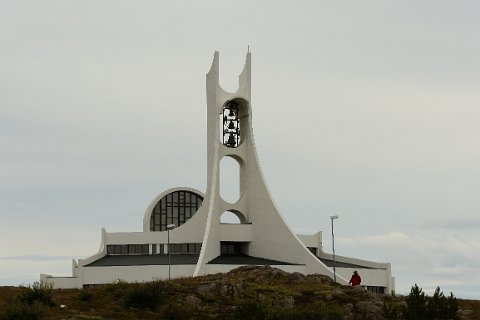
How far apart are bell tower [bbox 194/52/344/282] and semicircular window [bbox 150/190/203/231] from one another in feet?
18.9

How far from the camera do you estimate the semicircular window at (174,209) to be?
8125cm

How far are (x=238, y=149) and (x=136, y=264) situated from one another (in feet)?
42.3

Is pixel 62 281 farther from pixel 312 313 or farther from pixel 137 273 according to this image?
pixel 312 313

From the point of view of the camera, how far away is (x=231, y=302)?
51.9 metres

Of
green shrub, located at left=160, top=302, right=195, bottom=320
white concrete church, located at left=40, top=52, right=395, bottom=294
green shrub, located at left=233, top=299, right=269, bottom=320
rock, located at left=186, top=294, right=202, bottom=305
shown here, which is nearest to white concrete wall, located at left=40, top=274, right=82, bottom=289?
white concrete church, located at left=40, top=52, right=395, bottom=294

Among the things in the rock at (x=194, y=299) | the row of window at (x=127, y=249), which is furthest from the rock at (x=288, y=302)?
the row of window at (x=127, y=249)

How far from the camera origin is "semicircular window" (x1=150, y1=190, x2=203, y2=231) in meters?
81.2

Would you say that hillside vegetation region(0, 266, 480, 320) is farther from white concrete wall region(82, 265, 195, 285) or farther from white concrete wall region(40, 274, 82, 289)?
white concrete wall region(40, 274, 82, 289)

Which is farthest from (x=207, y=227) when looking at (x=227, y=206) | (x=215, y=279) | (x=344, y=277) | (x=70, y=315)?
(x=70, y=315)

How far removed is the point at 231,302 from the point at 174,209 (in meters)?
30.4

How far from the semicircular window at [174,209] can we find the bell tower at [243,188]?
5.76 meters

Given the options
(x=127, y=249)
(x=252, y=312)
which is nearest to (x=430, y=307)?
(x=252, y=312)

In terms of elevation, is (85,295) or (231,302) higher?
(85,295)

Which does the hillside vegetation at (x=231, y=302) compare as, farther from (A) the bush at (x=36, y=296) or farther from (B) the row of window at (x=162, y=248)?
(B) the row of window at (x=162, y=248)
